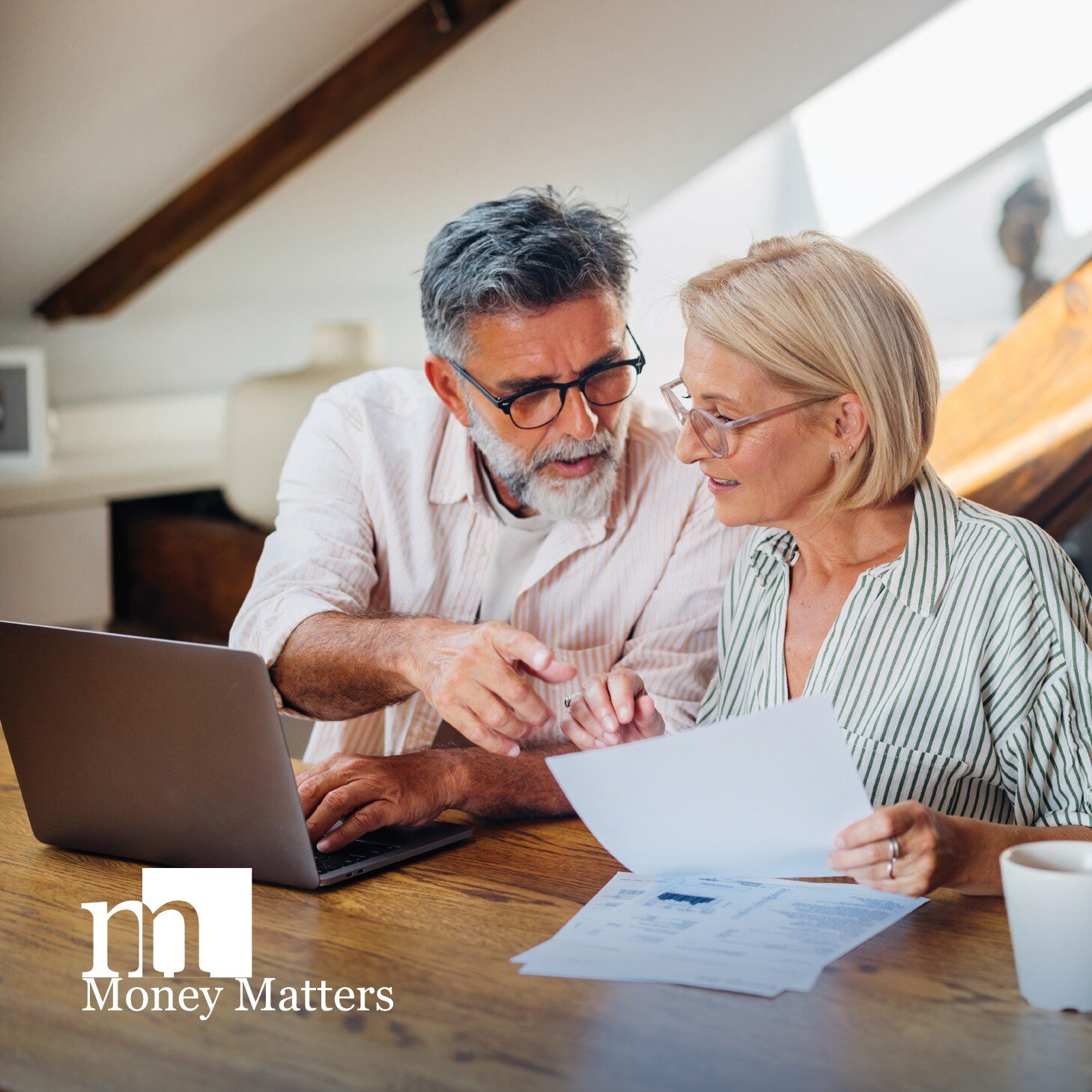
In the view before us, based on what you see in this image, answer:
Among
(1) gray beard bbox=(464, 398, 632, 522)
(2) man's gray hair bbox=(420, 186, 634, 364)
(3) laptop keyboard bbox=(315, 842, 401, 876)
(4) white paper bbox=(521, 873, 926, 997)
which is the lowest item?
(4) white paper bbox=(521, 873, 926, 997)

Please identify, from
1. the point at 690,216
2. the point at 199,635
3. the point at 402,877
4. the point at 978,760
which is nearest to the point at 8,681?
the point at 402,877

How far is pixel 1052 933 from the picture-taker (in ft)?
2.97

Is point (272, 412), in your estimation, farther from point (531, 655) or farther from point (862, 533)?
point (531, 655)

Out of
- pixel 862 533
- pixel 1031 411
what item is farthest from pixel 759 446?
pixel 1031 411

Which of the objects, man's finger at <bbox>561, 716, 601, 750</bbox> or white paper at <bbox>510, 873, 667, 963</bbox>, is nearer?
white paper at <bbox>510, 873, 667, 963</bbox>

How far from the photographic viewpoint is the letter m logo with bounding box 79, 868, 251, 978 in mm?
1029

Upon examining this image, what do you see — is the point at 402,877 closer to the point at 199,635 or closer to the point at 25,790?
the point at 25,790

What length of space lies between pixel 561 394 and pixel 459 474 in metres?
0.26

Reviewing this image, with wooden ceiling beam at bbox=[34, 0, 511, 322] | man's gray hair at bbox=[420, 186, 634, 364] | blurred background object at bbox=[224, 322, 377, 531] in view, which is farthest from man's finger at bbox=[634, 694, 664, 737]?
blurred background object at bbox=[224, 322, 377, 531]

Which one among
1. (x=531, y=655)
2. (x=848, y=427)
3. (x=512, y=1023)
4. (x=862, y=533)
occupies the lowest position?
(x=512, y=1023)

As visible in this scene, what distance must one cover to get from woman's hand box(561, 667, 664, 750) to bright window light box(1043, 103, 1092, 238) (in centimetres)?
360

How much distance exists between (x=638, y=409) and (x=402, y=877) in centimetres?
90

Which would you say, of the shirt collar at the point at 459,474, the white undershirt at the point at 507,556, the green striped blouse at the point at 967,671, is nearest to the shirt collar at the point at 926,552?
the green striped blouse at the point at 967,671

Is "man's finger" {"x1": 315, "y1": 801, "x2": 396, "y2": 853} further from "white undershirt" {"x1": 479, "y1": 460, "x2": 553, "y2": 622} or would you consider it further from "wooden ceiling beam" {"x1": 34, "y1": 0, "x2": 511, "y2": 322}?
"wooden ceiling beam" {"x1": 34, "y1": 0, "x2": 511, "y2": 322}
